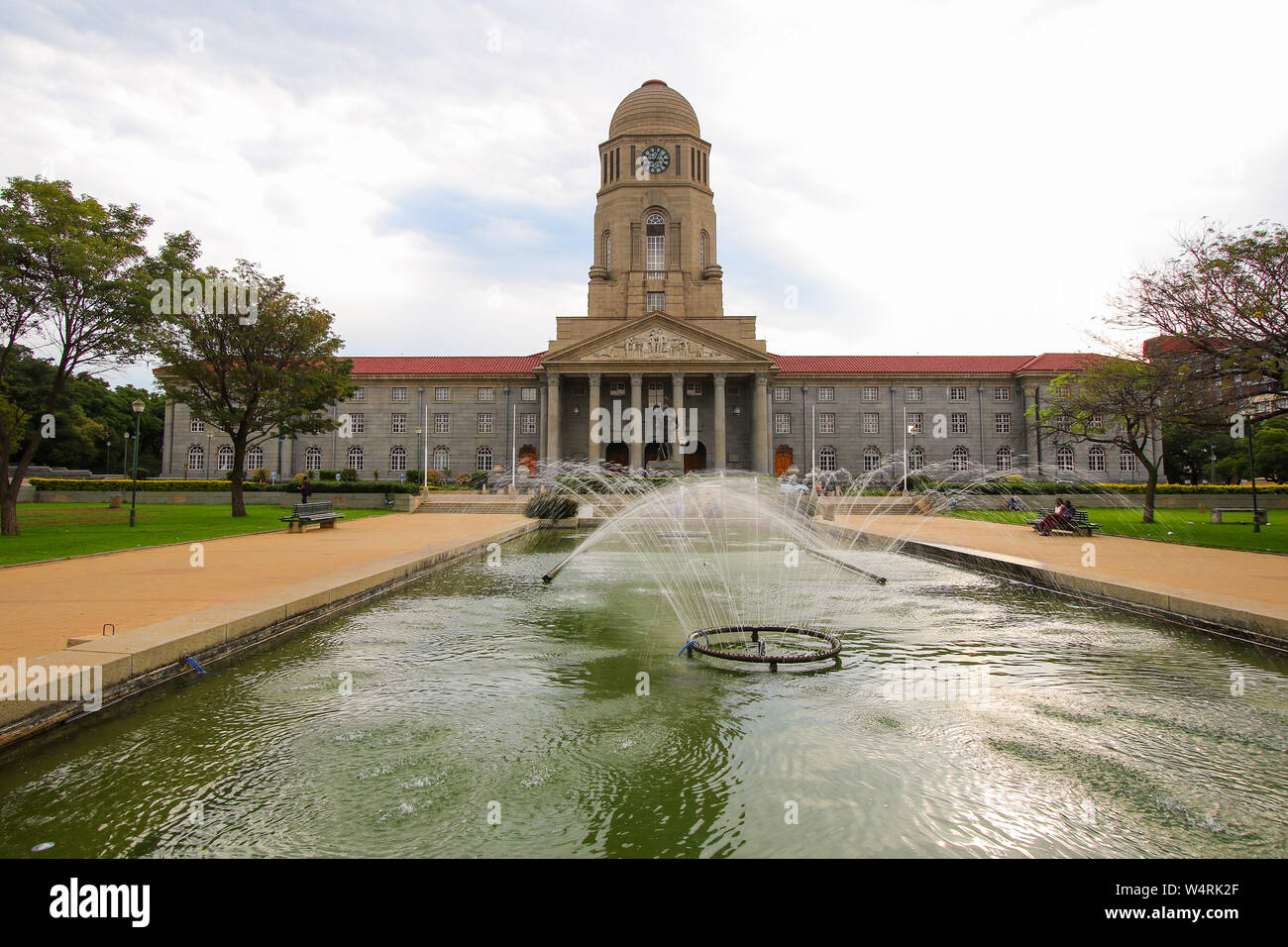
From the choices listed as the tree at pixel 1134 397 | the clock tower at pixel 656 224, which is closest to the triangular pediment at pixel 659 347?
the clock tower at pixel 656 224

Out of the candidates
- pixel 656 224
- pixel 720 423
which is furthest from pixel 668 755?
pixel 656 224

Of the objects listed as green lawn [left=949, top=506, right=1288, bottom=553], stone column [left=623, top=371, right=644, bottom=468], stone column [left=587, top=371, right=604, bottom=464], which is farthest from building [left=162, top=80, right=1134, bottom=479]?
green lawn [left=949, top=506, right=1288, bottom=553]

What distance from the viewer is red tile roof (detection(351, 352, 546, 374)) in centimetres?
5997

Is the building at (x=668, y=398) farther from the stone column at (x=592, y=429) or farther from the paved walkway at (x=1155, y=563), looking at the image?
the paved walkway at (x=1155, y=563)

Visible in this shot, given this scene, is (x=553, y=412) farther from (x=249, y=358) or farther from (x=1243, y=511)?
(x=1243, y=511)

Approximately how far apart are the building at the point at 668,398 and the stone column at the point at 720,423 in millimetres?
3777

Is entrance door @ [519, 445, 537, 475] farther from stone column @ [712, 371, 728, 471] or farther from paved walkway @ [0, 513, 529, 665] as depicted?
paved walkway @ [0, 513, 529, 665]

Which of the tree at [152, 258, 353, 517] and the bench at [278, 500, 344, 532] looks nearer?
the bench at [278, 500, 344, 532]

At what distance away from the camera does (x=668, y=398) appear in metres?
56.5

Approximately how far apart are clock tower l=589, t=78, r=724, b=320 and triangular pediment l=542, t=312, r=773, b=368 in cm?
598

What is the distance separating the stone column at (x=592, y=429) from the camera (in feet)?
171

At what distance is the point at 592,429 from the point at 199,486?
25331 mm
